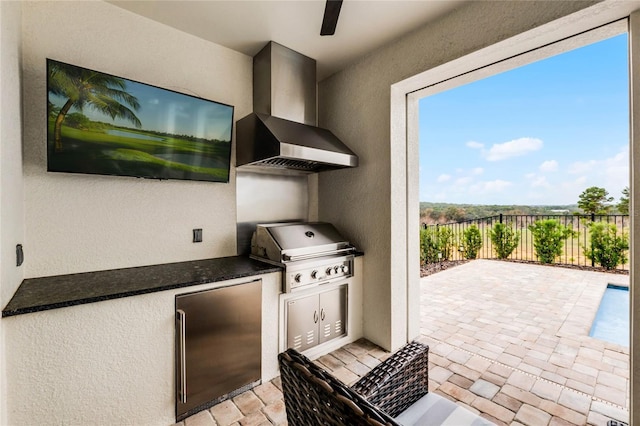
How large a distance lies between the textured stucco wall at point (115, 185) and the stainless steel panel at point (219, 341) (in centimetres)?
75

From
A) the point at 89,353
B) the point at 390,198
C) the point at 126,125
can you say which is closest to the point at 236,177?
the point at 126,125

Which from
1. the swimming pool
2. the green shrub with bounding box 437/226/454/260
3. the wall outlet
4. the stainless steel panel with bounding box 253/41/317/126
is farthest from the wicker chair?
the green shrub with bounding box 437/226/454/260

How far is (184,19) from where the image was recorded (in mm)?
2150

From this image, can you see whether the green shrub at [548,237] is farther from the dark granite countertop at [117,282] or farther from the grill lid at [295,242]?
the dark granite countertop at [117,282]

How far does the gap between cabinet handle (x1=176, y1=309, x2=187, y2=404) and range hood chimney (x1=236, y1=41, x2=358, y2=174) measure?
50.9 inches

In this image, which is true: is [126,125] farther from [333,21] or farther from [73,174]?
[333,21]

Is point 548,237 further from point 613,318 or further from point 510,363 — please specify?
point 510,363

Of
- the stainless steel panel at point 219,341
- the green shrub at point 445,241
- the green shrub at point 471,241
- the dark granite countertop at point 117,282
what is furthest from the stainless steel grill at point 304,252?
the green shrub at point 471,241

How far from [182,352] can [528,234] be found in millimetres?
7109

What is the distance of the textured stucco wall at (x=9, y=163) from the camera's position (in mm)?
1228

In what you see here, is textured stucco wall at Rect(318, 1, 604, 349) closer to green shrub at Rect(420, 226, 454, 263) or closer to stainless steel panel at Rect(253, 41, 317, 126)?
stainless steel panel at Rect(253, 41, 317, 126)

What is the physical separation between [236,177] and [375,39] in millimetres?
1810

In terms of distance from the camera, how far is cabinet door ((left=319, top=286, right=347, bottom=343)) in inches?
95.0

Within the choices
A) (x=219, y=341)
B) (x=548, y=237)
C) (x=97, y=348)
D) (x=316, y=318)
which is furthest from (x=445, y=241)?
(x=97, y=348)
